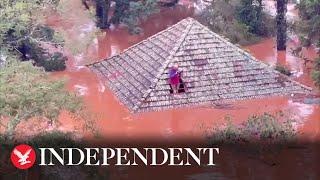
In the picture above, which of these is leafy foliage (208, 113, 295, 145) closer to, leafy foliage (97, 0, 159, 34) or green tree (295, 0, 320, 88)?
green tree (295, 0, 320, 88)

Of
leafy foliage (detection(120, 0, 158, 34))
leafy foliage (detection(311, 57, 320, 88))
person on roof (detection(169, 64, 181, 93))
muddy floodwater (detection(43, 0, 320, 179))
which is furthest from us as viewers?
leafy foliage (detection(120, 0, 158, 34))

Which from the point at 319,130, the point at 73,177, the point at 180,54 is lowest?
the point at 319,130

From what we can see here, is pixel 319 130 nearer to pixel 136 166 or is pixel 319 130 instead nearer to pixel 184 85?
pixel 184 85

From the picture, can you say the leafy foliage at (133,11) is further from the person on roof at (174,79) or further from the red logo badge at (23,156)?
the red logo badge at (23,156)

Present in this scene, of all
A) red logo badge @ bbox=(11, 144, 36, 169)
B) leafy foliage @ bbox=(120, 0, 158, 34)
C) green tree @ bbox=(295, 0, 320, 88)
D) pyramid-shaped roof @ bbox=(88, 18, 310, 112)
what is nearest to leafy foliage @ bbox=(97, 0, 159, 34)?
leafy foliage @ bbox=(120, 0, 158, 34)

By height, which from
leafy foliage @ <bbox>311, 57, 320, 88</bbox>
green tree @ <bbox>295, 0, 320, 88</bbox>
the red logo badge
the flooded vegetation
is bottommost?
the flooded vegetation

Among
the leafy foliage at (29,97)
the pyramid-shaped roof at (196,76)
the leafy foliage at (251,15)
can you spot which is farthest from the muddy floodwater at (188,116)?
the leafy foliage at (251,15)

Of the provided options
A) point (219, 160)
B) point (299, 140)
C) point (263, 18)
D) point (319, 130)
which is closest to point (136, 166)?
point (219, 160)
